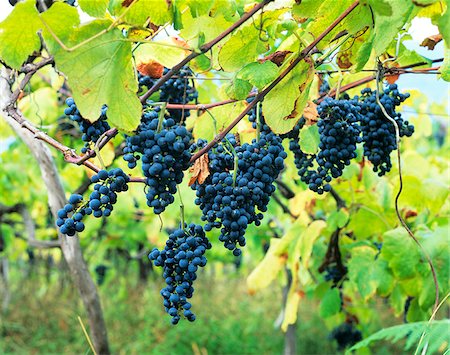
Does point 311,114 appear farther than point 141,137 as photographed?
Yes

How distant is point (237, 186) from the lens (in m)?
1.08

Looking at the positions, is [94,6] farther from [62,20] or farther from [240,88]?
[240,88]

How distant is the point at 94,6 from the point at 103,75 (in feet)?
0.39

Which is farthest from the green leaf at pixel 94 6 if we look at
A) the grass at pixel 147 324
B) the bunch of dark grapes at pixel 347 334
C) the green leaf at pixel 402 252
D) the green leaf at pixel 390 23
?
the grass at pixel 147 324

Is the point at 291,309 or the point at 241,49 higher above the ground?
the point at 241,49

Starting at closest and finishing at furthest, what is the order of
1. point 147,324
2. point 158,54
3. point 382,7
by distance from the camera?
point 382,7, point 158,54, point 147,324

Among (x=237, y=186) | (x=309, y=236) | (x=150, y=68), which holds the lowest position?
(x=309, y=236)

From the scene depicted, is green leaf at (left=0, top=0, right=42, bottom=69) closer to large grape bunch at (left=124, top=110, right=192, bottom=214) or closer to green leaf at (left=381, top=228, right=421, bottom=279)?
large grape bunch at (left=124, top=110, right=192, bottom=214)

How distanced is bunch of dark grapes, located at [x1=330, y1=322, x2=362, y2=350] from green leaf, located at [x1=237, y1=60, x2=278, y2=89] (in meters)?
2.69

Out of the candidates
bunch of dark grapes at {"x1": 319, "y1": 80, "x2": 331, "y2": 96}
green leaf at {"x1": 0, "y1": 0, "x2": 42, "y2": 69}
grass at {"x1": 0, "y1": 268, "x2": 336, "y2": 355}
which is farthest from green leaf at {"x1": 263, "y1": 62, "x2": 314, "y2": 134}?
grass at {"x1": 0, "y1": 268, "x2": 336, "y2": 355}

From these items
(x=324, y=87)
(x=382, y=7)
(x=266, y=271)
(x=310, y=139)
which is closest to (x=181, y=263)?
(x=310, y=139)

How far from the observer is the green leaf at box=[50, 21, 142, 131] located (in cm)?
94

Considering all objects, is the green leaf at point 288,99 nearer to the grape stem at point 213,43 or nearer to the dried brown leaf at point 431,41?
the grape stem at point 213,43

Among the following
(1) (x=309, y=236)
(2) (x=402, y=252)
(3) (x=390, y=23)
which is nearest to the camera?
(3) (x=390, y=23)
